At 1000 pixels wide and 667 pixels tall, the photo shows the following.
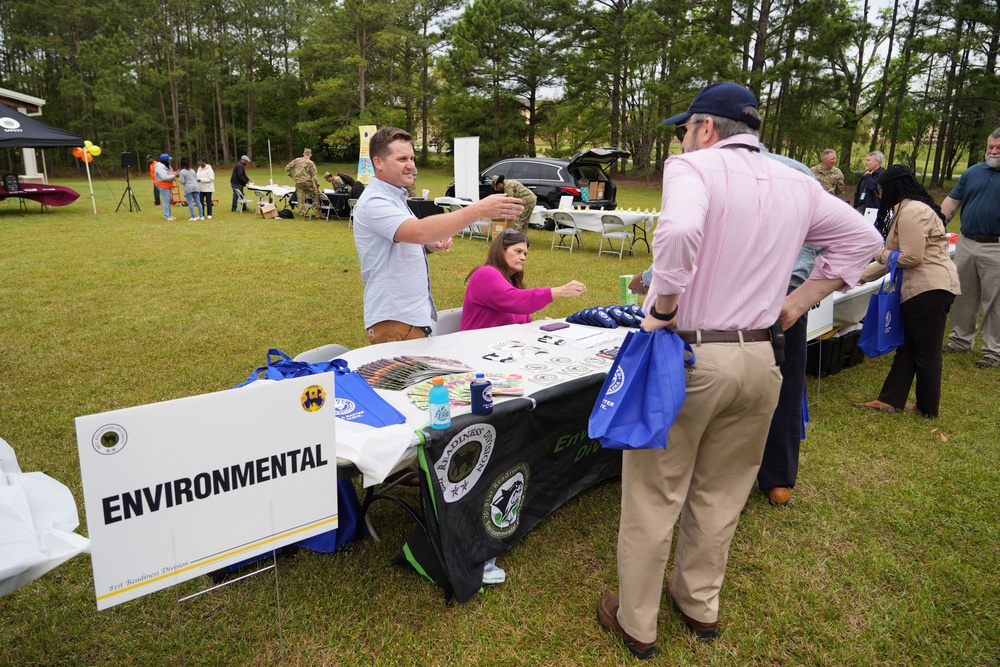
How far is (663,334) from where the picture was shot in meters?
1.73

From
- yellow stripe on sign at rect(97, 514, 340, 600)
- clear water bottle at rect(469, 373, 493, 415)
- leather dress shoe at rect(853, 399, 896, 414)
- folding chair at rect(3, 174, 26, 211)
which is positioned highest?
folding chair at rect(3, 174, 26, 211)

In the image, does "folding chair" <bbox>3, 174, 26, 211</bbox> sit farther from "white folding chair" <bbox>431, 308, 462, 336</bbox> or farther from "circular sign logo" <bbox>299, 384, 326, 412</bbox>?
"circular sign logo" <bbox>299, 384, 326, 412</bbox>

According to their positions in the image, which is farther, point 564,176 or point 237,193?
point 237,193

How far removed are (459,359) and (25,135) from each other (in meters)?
15.8

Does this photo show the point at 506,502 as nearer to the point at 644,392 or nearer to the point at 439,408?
the point at 439,408

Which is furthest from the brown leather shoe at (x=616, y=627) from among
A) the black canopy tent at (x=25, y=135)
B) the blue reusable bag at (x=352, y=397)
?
the black canopy tent at (x=25, y=135)

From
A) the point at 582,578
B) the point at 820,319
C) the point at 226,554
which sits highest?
the point at 820,319

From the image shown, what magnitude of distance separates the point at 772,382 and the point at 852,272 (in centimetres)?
50

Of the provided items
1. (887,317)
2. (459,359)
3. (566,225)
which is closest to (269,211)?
(566,225)

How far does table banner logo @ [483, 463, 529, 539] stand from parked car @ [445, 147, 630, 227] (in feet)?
34.0

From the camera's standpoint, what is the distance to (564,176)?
515 inches

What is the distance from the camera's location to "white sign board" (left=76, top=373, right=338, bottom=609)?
143 cm

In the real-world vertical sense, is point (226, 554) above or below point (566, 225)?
below

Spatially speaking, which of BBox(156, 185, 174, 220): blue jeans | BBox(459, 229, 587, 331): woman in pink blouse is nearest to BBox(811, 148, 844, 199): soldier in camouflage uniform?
BBox(459, 229, 587, 331): woman in pink blouse
